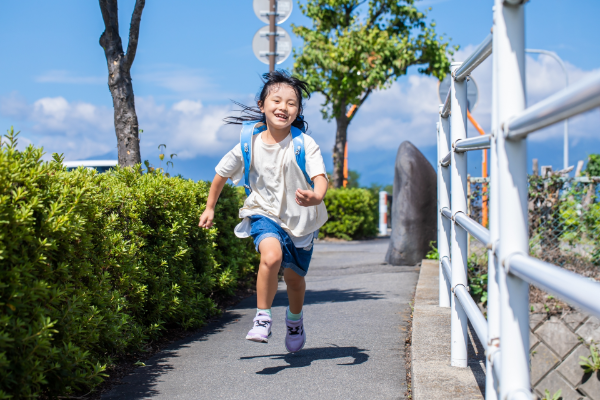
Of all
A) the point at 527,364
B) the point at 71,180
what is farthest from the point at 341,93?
the point at 527,364

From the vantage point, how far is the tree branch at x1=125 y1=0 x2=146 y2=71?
5.23m

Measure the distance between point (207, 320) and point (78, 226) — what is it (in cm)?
241

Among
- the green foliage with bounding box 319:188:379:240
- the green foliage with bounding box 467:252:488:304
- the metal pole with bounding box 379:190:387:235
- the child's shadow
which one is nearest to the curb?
the child's shadow

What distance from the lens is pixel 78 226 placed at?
8.03ft

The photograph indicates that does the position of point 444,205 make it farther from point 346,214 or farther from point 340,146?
point 340,146

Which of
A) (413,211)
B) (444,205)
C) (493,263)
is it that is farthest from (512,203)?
(413,211)

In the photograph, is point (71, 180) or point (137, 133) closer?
point (71, 180)

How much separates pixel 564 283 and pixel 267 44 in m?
9.99

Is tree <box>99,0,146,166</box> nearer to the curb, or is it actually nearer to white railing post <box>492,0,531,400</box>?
the curb

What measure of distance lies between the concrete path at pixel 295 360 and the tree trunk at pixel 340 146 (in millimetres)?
13147

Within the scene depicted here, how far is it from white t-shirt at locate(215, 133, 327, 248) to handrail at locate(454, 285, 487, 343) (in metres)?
1.03

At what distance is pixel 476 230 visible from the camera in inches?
83.1

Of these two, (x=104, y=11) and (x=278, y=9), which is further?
(x=278, y=9)

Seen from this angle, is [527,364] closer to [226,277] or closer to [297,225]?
[297,225]
